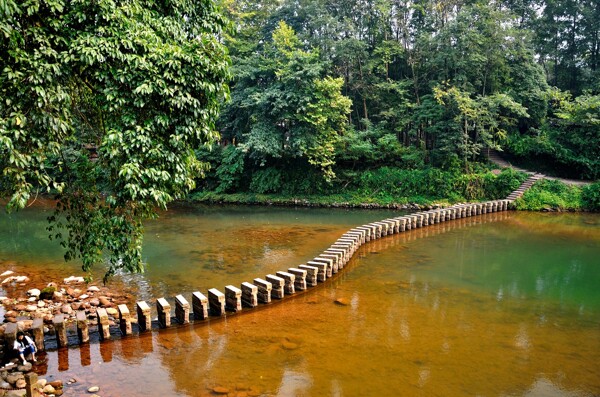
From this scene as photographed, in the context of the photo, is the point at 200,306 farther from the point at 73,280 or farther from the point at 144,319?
the point at 73,280

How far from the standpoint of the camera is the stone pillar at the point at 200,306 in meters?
11.7

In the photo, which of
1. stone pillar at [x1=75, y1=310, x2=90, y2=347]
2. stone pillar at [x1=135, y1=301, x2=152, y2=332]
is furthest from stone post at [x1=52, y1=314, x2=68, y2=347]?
stone pillar at [x1=135, y1=301, x2=152, y2=332]

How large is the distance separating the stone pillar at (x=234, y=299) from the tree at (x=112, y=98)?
10.5 feet

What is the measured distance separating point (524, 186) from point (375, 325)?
2374 cm

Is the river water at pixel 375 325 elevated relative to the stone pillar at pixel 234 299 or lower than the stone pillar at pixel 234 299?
lower

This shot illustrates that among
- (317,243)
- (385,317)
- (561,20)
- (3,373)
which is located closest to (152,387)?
(3,373)

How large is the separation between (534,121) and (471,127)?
791 centimetres

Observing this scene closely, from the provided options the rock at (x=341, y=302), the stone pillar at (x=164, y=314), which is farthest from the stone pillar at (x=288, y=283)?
the stone pillar at (x=164, y=314)

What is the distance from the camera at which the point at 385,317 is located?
12.4 m

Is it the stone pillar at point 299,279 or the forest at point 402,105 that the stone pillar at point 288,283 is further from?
the forest at point 402,105

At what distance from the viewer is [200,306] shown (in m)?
11.8

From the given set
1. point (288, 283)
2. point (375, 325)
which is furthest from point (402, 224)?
point (375, 325)

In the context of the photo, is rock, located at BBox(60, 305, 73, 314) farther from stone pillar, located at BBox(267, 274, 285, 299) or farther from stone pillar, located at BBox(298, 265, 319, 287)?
stone pillar, located at BBox(298, 265, 319, 287)

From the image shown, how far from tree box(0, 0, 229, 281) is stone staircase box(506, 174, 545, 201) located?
25.9m
